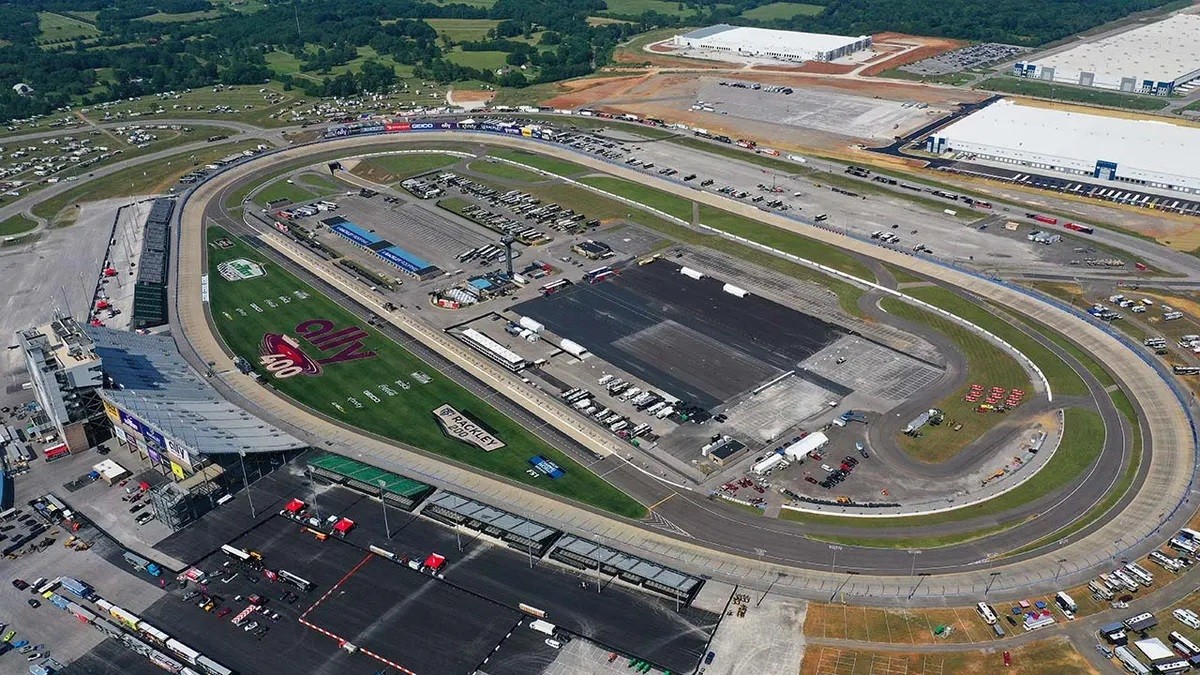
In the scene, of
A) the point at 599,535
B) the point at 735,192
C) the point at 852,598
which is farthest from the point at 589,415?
the point at 735,192

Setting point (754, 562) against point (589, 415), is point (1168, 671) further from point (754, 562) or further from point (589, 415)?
point (589, 415)

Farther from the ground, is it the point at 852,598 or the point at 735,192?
the point at 735,192

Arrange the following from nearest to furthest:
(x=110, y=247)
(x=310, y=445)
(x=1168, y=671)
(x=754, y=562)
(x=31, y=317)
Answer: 1. (x=1168, y=671)
2. (x=754, y=562)
3. (x=310, y=445)
4. (x=31, y=317)
5. (x=110, y=247)

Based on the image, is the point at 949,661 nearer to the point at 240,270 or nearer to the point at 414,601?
the point at 414,601

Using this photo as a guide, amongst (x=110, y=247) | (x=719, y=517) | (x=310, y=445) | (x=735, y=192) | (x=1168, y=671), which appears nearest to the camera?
(x=1168, y=671)

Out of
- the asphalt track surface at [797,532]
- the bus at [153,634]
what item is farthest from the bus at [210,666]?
the asphalt track surface at [797,532]

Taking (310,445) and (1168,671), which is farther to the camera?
(310,445)
